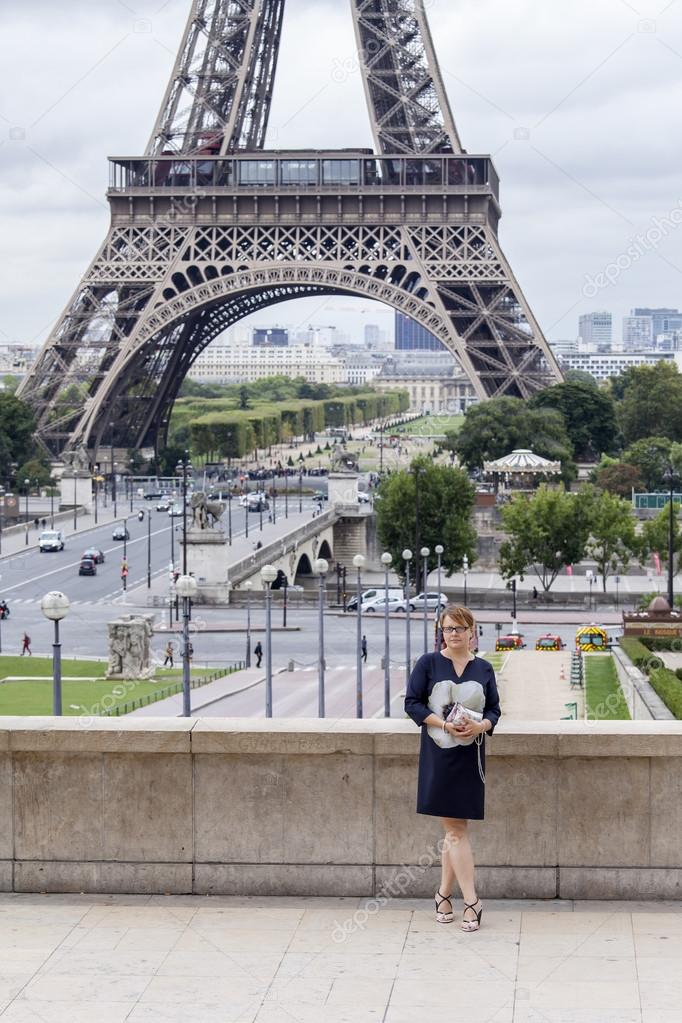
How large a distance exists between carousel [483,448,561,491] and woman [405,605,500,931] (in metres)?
107

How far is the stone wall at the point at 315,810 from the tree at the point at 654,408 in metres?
143

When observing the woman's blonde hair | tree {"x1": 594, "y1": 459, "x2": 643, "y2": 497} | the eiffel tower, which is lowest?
tree {"x1": 594, "y1": 459, "x2": 643, "y2": 497}

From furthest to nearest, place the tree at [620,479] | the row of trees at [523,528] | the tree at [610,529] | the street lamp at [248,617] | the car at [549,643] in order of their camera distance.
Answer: the tree at [620,479]
the tree at [610,529]
the row of trees at [523,528]
the car at [549,643]
the street lamp at [248,617]

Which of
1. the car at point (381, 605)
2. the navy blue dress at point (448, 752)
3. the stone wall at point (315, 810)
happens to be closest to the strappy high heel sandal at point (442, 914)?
the navy blue dress at point (448, 752)

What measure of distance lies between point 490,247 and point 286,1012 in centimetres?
10996

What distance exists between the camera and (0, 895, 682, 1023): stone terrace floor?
12031mm

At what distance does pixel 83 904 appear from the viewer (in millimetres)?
14484

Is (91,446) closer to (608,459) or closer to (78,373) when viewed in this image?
(78,373)

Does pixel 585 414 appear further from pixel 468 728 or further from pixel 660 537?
pixel 468 728

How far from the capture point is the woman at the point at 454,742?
1358 centimetres

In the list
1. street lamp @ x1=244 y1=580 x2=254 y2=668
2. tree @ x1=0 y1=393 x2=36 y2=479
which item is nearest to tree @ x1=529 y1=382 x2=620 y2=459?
tree @ x1=0 y1=393 x2=36 y2=479

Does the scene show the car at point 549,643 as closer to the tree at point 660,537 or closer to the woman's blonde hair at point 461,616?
the tree at point 660,537

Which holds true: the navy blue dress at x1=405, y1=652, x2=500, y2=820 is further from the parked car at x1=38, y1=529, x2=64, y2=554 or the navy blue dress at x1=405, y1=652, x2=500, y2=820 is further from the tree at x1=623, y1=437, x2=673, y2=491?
the tree at x1=623, y1=437, x2=673, y2=491

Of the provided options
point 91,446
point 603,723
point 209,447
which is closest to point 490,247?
point 91,446
